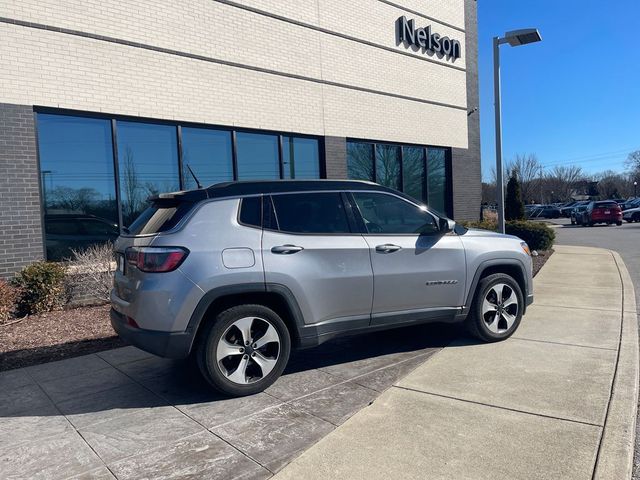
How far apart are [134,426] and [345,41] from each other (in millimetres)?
11165

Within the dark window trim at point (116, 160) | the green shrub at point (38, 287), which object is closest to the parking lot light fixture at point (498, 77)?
the dark window trim at point (116, 160)

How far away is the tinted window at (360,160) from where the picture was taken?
43.4 feet

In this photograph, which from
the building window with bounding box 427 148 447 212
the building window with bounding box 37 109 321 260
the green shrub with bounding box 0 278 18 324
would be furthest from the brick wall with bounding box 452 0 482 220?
the green shrub with bounding box 0 278 18 324

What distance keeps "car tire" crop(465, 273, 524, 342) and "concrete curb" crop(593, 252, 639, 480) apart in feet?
3.47

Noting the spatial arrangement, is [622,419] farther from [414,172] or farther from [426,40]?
[426,40]

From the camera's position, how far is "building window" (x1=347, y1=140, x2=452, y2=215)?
13.4m

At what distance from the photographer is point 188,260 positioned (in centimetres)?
385

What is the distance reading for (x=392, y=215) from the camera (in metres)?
4.97

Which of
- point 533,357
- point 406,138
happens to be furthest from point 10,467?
point 406,138

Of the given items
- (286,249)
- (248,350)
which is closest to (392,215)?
(286,249)

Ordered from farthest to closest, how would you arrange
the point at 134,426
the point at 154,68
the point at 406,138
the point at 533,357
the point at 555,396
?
the point at 406,138
the point at 154,68
the point at 533,357
the point at 555,396
the point at 134,426

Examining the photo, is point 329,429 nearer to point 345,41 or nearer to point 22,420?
point 22,420

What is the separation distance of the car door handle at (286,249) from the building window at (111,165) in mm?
5857

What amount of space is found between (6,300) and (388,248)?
5288mm
